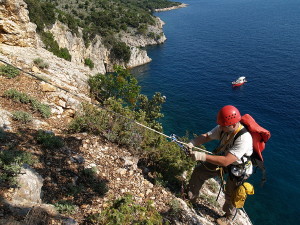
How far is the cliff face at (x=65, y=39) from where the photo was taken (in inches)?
568

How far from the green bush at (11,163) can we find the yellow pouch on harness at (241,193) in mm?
5248

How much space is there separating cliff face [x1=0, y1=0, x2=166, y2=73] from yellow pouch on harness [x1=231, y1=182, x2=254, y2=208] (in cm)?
1653

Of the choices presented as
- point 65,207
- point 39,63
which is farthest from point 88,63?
point 65,207

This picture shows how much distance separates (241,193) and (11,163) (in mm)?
5602

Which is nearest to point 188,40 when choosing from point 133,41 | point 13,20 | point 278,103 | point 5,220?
point 133,41

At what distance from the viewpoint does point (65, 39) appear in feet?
119

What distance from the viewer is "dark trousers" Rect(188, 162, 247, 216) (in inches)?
237

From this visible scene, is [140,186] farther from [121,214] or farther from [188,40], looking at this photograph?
[188,40]

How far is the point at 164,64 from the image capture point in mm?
59500

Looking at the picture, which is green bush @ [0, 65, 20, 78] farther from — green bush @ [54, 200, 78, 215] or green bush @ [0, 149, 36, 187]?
green bush @ [54, 200, 78, 215]

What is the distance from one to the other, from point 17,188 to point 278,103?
41.8 m

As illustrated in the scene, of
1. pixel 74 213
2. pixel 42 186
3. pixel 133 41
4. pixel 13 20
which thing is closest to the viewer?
pixel 74 213

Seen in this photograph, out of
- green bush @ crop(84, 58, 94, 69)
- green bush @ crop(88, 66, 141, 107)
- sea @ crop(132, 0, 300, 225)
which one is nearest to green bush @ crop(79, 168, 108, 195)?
green bush @ crop(88, 66, 141, 107)

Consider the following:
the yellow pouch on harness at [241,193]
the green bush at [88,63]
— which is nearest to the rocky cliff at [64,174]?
the yellow pouch on harness at [241,193]
